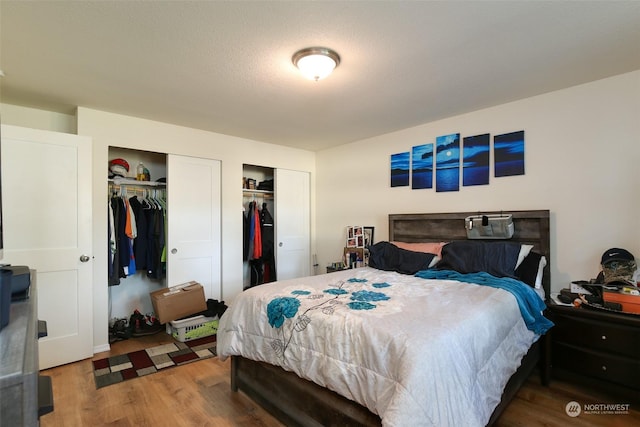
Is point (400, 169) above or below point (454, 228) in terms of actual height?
above

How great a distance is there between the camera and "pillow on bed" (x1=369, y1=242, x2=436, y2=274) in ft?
9.76

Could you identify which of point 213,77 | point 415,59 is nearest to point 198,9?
point 213,77

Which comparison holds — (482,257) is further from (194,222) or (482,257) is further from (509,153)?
(194,222)

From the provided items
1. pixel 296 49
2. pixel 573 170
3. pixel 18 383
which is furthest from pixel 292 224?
pixel 18 383

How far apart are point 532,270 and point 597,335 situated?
0.58 m

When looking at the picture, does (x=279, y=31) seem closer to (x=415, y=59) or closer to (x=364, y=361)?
(x=415, y=59)

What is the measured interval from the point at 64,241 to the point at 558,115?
4559 millimetres

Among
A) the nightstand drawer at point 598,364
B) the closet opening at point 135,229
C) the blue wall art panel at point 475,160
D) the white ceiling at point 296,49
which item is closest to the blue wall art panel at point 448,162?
the blue wall art panel at point 475,160

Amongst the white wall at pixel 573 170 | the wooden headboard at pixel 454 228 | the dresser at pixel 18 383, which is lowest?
the dresser at pixel 18 383

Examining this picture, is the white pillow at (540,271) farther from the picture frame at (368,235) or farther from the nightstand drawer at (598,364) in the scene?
the picture frame at (368,235)

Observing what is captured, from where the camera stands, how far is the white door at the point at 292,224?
4.60 m

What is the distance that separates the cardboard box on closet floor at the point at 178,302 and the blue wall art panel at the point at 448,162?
9.73 ft

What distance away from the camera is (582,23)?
1789 mm

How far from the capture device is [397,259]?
124 inches
